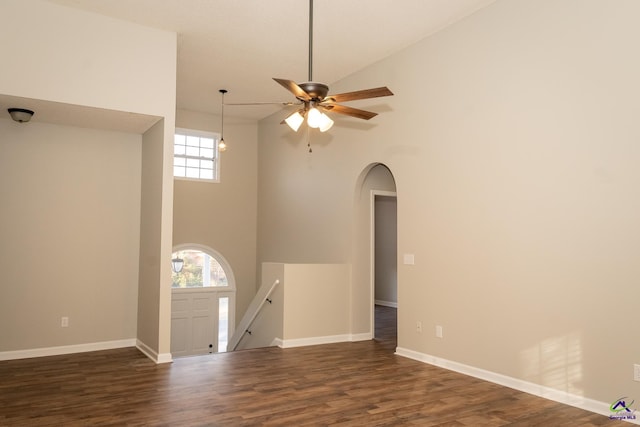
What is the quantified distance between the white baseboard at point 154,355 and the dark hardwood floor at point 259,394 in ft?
0.34

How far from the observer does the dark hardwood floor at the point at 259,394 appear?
→ 3498mm

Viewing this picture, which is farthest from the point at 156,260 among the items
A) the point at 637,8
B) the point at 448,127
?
the point at 637,8

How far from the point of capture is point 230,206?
30.9 ft

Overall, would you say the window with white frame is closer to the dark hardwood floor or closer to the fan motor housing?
the dark hardwood floor

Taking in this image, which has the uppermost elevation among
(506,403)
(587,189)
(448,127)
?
(448,127)

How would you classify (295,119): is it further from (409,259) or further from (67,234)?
(67,234)

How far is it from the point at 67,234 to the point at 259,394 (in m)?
3.41

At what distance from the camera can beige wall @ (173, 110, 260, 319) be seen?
8.97 metres

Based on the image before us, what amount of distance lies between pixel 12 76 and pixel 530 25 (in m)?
5.00

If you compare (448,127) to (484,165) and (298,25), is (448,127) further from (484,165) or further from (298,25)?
(298,25)

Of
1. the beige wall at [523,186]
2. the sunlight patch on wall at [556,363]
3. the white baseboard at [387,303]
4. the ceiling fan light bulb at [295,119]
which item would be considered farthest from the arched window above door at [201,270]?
the sunlight patch on wall at [556,363]

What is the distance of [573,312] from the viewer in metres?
3.96

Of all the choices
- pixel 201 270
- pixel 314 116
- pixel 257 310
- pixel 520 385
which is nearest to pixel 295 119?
pixel 314 116

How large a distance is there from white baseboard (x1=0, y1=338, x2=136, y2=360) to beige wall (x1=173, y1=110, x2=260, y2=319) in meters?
3.00
